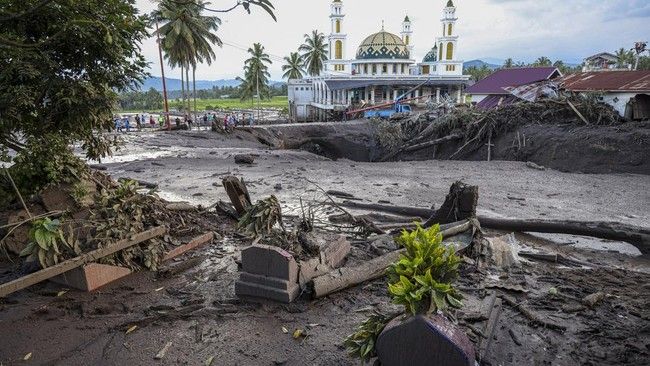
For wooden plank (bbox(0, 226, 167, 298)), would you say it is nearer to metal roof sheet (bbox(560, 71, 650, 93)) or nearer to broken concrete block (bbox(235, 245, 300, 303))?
broken concrete block (bbox(235, 245, 300, 303))

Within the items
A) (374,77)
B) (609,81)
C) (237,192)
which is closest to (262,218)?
(237,192)

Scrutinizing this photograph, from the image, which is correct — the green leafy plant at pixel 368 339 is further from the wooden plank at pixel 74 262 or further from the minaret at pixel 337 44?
the minaret at pixel 337 44

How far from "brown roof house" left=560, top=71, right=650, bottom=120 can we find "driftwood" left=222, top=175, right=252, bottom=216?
2146cm

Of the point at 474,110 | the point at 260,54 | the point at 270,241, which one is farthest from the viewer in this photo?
the point at 260,54

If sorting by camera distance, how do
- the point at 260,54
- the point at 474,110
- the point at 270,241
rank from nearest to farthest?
the point at 270,241
the point at 474,110
the point at 260,54

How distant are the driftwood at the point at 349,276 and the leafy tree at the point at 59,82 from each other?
4.62 m

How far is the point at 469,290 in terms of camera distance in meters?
5.59

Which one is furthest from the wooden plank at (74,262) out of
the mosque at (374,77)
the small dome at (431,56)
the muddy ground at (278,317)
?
the small dome at (431,56)

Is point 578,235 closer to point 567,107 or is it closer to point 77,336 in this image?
point 77,336

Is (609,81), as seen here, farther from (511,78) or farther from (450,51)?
(450,51)

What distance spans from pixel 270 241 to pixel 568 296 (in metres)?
4.34

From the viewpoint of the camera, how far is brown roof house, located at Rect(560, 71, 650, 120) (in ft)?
65.3

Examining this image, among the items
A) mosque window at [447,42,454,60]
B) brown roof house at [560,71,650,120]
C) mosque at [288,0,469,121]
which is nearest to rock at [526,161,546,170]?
brown roof house at [560,71,650,120]

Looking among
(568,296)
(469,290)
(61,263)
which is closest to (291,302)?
(469,290)
